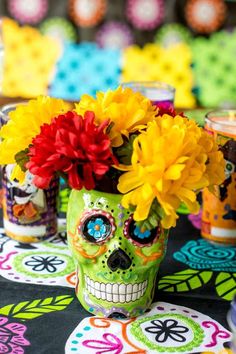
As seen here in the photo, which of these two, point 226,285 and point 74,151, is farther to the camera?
point 226,285

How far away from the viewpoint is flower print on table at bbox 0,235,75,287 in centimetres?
85

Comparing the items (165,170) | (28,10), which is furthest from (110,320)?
(28,10)

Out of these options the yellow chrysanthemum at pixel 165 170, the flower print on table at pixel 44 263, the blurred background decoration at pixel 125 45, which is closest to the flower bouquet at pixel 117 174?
the yellow chrysanthemum at pixel 165 170

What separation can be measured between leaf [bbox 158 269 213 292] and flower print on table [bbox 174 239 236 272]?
0.07 ft

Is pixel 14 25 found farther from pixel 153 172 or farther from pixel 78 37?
pixel 153 172

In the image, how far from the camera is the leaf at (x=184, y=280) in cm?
84

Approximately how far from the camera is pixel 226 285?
2.79 feet

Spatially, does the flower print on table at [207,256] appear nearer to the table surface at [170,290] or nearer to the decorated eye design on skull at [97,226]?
the table surface at [170,290]

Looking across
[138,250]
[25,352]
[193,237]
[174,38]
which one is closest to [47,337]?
[25,352]

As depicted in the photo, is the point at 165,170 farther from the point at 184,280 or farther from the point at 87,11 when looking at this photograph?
the point at 87,11

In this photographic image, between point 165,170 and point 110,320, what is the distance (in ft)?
0.76

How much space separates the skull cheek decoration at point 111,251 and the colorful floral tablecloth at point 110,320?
28mm

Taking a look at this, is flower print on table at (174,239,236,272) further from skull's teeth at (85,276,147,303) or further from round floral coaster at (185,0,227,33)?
round floral coaster at (185,0,227,33)

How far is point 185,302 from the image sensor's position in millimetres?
808
